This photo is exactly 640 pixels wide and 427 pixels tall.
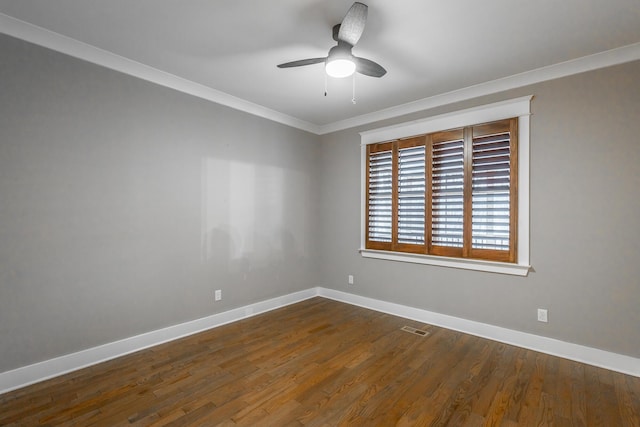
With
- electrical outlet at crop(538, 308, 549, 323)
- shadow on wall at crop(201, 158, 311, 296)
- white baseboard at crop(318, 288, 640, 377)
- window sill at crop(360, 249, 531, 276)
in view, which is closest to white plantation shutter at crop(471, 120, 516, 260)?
window sill at crop(360, 249, 531, 276)

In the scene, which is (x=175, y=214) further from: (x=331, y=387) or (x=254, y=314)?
(x=331, y=387)

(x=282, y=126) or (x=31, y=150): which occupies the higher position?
(x=282, y=126)

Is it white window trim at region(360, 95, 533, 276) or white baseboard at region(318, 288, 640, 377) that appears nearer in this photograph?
white baseboard at region(318, 288, 640, 377)

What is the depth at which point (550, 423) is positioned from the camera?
1.93 meters

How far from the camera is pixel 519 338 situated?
3.05 meters

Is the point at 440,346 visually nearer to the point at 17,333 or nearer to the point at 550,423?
the point at 550,423

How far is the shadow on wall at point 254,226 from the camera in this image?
353 cm

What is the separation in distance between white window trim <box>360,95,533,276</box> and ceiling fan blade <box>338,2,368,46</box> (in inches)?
75.9

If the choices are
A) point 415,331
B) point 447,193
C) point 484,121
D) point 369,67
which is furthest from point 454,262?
point 369,67

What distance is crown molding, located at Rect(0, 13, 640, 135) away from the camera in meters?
2.36

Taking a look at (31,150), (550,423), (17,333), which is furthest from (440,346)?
(31,150)

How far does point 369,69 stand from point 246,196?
7.30ft

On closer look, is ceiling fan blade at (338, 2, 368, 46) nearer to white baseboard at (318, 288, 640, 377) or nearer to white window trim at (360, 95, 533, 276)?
white window trim at (360, 95, 533, 276)

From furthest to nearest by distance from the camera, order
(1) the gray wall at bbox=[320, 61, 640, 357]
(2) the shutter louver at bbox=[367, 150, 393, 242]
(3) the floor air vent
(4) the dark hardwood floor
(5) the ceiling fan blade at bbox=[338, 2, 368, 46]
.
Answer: (2) the shutter louver at bbox=[367, 150, 393, 242], (3) the floor air vent, (1) the gray wall at bbox=[320, 61, 640, 357], (4) the dark hardwood floor, (5) the ceiling fan blade at bbox=[338, 2, 368, 46]
